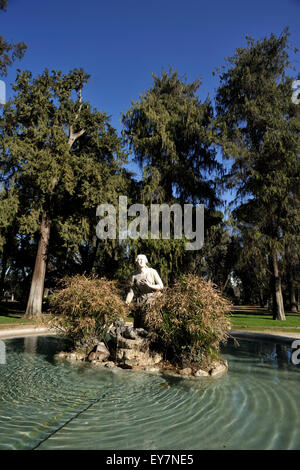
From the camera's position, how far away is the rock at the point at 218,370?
20.0 ft

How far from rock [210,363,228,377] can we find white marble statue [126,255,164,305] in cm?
239

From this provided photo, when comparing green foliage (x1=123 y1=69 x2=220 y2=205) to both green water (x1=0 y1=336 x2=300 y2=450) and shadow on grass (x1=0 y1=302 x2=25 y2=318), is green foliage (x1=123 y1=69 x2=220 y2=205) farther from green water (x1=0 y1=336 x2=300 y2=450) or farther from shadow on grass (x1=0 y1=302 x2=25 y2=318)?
green water (x1=0 y1=336 x2=300 y2=450)

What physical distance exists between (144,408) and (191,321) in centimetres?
248

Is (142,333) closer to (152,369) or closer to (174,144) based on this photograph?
(152,369)

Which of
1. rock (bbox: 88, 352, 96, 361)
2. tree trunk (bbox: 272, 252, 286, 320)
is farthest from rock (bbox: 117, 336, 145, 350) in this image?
tree trunk (bbox: 272, 252, 286, 320)

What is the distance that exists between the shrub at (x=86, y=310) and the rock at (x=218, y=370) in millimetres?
2793

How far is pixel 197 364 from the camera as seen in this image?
6.41 m

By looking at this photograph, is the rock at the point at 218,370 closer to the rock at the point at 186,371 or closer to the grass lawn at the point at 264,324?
the rock at the point at 186,371

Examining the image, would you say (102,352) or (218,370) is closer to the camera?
(218,370)

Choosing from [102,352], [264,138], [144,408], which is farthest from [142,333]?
[264,138]

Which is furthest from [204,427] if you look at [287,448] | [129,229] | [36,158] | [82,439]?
[36,158]

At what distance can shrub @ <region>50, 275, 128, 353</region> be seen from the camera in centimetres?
752

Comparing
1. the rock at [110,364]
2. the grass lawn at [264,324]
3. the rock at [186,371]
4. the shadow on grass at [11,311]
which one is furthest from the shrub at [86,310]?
the shadow on grass at [11,311]

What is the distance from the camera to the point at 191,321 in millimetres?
6344
